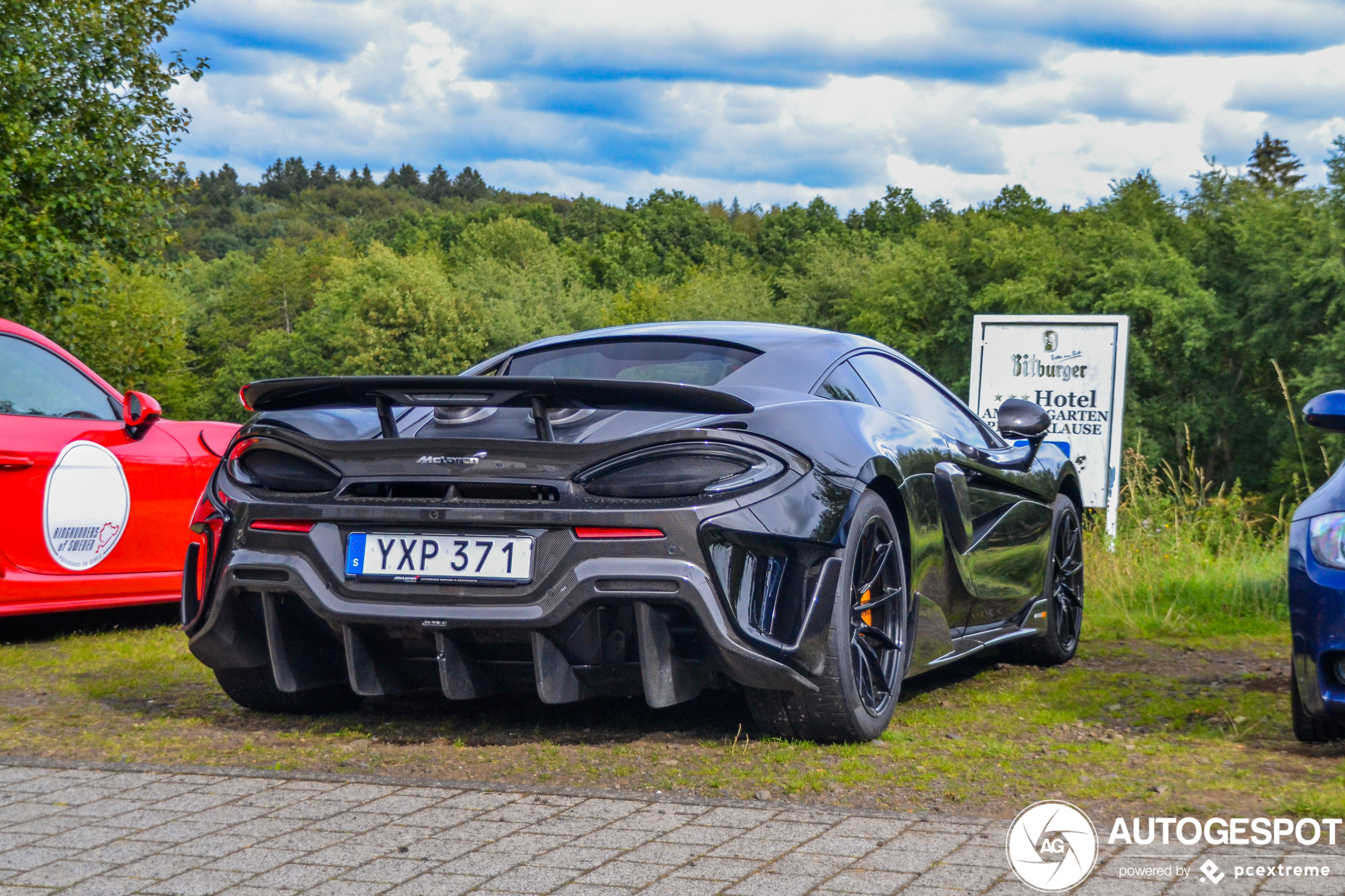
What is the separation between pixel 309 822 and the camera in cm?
338

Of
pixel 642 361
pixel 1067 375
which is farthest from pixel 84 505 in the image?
pixel 1067 375

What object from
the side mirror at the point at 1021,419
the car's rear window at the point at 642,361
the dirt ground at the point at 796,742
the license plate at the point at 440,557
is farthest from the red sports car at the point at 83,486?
the side mirror at the point at 1021,419

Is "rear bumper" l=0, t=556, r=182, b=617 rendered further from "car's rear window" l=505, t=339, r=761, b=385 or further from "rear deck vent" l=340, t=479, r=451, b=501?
"rear deck vent" l=340, t=479, r=451, b=501

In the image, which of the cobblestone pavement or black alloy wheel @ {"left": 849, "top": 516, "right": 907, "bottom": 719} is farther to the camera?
black alloy wheel @ {"left": 849, "top": 516, "right": 907, "bottom": 719}

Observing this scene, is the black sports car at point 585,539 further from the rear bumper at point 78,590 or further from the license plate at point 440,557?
the rear bumper at point 78,590

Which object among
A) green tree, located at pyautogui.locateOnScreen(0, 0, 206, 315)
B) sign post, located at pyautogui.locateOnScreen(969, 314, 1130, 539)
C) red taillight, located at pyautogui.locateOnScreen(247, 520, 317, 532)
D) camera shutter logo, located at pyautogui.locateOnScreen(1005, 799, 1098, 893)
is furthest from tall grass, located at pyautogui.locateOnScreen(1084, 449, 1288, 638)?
green tree, located at pyautogui.locateOnScreen(0, 0, 206, 315)

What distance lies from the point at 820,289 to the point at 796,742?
74.8 m

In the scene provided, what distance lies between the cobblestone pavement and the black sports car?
0.49m

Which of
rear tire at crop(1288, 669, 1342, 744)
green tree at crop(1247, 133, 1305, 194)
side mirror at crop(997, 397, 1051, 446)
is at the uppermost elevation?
green tree at crop(1247, 133, 1305, 194)

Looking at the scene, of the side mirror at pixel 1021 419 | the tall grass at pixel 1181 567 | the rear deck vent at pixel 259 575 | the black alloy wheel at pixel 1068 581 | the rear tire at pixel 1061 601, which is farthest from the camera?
the tall grass at pixel 1181 567

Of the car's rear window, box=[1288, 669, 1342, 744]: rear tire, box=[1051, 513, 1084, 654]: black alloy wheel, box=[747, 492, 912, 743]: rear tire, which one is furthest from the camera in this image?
box=[1051, 513, 1084, 654]: black alloy wheel

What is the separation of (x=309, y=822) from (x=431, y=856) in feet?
1.49

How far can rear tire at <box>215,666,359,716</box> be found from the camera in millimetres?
4797

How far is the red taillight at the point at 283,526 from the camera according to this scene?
13.7ft
